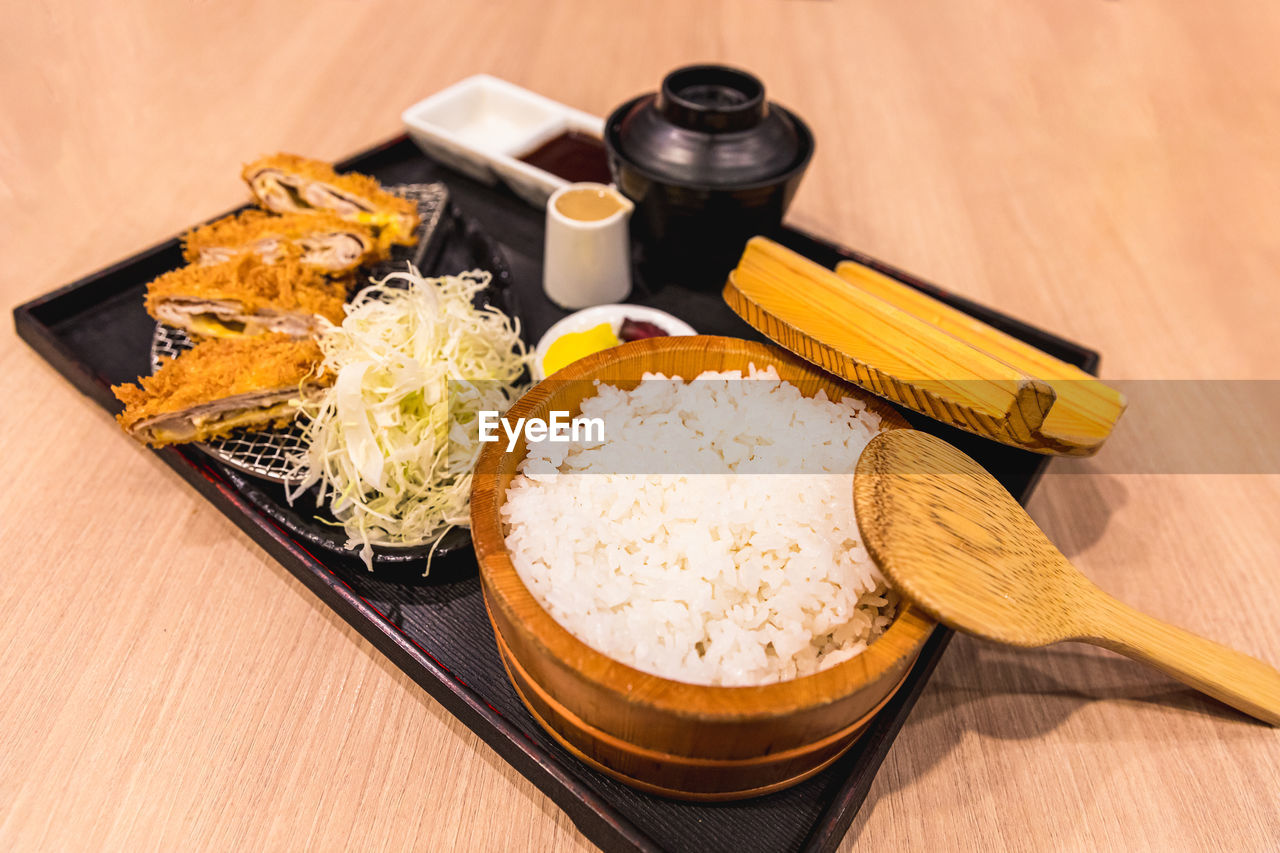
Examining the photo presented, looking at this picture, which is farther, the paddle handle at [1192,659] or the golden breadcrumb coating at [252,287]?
the golden breadcrumb coating at [252,287]

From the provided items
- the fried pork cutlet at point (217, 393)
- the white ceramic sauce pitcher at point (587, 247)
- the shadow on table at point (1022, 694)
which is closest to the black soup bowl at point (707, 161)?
the white ceramic sauce pitcher at point (587, 247)

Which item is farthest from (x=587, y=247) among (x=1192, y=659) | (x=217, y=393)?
(x=1192, y=659)

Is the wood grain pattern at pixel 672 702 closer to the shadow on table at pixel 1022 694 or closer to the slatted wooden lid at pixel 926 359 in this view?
the shadow on table at pixel 1022 694

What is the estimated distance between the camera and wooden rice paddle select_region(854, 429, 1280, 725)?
1191 millimetres

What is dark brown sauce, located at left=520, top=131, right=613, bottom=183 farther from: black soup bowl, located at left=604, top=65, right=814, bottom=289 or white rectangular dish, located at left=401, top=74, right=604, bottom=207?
black soup bowl, located at left=604, top=65, right=814, bottom=289

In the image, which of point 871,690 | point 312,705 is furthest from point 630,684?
point 312,705

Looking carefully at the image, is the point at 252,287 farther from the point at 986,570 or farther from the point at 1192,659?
the point at 1192,659

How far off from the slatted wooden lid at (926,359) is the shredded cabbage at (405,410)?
2.35 ft

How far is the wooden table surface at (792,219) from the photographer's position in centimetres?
147

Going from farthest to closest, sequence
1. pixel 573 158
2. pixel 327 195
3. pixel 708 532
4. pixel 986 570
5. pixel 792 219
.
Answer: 1. pixel 792 219
2. pixel 573 158
3. pixel 327 195
4. pixel 708 532
5. pixel 986 570

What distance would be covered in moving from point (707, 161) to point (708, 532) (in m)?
1.24

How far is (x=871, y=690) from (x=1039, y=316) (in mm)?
2033

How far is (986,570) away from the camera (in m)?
1.26

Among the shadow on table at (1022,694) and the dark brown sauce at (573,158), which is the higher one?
the dark brown sauce at (573,158)
